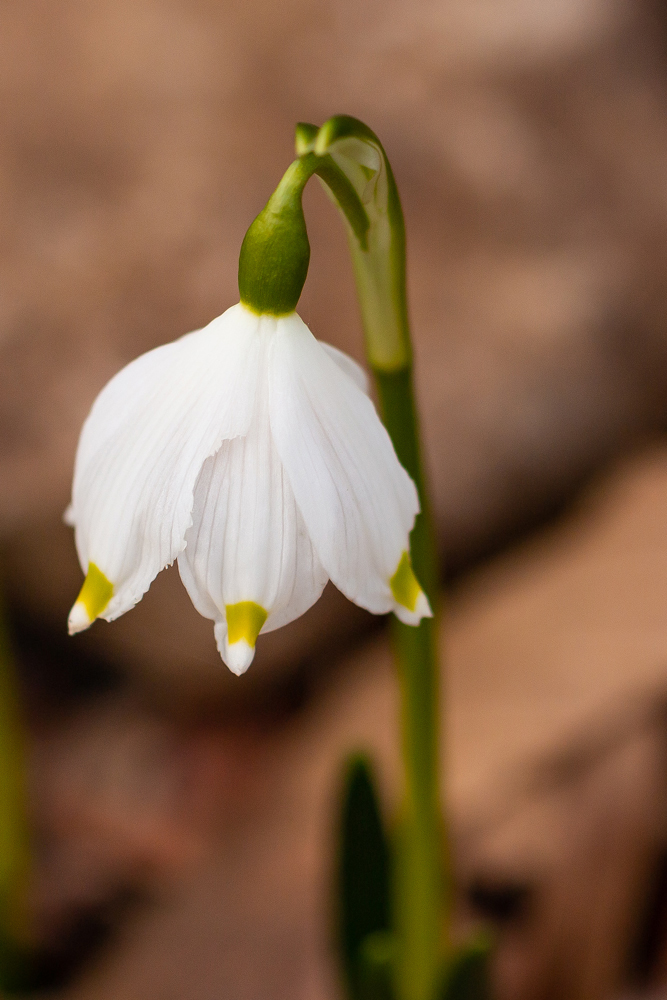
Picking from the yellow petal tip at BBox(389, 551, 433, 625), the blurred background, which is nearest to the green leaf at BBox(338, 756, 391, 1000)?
the blurred background

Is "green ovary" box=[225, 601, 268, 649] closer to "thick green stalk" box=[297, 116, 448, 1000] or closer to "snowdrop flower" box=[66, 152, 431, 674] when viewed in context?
"snowdrop flower" box=[66, 152, 431, 674]

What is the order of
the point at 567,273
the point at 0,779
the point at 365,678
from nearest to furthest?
1. the point at 0,779
2. the point at 365,678
3. the point at 567,273

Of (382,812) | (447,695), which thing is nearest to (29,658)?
(447,695)

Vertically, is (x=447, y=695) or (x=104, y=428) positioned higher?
(x=104, y=428)

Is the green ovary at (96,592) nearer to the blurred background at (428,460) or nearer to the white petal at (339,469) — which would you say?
the white petal at (339,469)

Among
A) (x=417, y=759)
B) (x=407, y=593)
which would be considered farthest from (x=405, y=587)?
(x=417, y=759)

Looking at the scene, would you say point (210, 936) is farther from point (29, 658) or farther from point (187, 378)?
point (187, 378)

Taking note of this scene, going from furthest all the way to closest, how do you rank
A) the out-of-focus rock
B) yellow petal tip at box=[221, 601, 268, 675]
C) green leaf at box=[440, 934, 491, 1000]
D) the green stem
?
the out-of-focus rock, green leaf at box=[440, 934, 491, 1000], the green stem, yellow petal tip at box=[221, 601, 268, 675]
